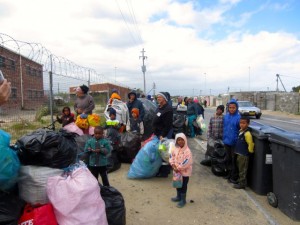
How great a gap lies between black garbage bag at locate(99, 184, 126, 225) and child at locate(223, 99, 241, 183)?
273 centimetres

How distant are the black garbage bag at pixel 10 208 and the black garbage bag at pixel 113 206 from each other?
0.88m

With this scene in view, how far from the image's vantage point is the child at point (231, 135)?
16.9ft

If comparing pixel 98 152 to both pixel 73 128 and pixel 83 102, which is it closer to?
pixel 73 128

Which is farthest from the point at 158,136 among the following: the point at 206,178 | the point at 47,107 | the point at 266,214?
Answer: the point at 47,107

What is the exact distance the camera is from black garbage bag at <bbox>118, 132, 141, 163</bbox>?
630 cm

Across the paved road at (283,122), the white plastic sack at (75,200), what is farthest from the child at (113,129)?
the paved road at (283,122)

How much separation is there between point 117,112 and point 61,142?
4.52 m

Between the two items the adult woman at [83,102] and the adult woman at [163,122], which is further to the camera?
the adult woman at [83,102]

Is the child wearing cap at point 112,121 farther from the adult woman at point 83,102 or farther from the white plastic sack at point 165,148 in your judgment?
the white plastic sack at point 165,148

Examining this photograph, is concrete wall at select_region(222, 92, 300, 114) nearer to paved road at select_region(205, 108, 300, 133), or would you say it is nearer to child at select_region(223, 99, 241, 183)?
paved road at select_region(205, 108, 300, 133)

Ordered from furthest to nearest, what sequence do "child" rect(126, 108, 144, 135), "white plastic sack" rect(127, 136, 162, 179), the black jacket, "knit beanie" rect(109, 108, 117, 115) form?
"child" rect(126, 108, 144, 135), "knit beanie" rect(109, 108, 117, 115), the black jacket, "white plastic sack" rect(127, 136, 162, 179)

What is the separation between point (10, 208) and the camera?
7.86 feet

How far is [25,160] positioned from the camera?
271 cm

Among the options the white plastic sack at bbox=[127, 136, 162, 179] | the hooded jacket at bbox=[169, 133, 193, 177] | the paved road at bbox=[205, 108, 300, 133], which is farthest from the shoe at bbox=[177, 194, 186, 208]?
the paved road at bbox=[205, 108, 300, 133]
